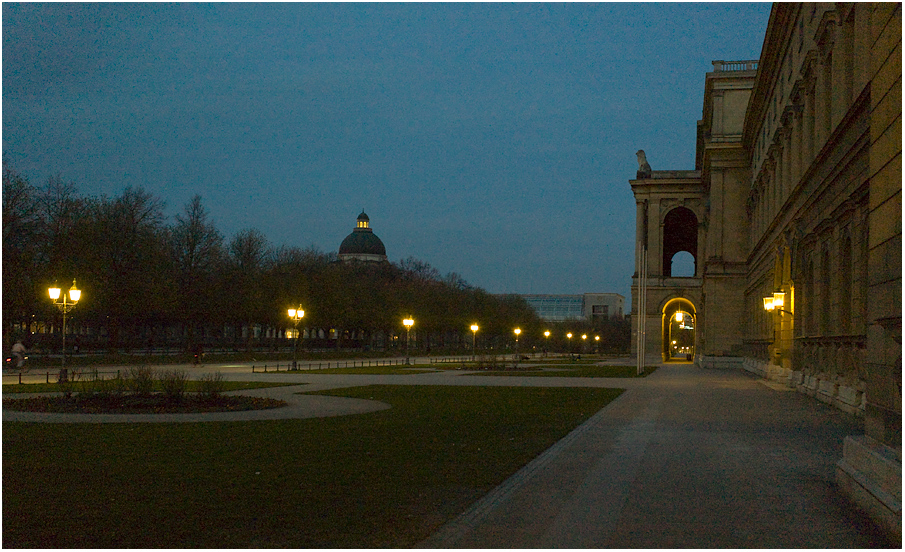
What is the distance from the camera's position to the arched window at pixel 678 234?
93.6 m

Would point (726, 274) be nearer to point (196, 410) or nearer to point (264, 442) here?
point (196, 410)

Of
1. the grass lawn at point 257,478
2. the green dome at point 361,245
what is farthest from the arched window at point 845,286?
the green dome at point 361,245

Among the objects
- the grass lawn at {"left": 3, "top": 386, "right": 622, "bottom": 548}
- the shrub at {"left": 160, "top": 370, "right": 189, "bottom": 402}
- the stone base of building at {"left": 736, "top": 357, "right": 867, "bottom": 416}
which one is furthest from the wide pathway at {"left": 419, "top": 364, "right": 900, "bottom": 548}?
the shrub at {"left": 160, "top": 370, "right": 189, "bottom": 402}

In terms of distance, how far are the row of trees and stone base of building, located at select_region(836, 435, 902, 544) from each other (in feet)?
145

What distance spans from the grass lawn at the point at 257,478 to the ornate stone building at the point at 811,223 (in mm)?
4947

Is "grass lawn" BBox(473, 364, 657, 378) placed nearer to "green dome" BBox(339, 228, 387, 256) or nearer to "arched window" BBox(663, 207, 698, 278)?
"arched window" BBox(663, 207, 698, 278)

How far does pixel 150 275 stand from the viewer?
60594mm

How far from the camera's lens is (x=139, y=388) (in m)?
23.7

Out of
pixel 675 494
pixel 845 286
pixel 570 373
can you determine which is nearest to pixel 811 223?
pixel 845 286

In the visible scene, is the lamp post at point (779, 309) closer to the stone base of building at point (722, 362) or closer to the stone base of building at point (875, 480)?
the stone base of building at point (875, 480)

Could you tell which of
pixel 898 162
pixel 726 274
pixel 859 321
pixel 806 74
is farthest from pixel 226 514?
pixel 726 274

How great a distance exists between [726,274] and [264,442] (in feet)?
173

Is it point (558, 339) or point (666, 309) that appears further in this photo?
point (558, 339)

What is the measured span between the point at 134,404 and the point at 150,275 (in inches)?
1587
